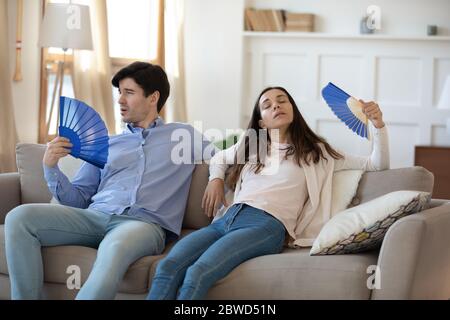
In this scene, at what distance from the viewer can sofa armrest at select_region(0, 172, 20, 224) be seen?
10.6 ft

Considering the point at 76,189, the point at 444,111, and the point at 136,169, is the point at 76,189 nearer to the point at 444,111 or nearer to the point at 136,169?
the point at 136,169

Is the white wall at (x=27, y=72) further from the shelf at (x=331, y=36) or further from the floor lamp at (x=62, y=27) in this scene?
the shelf at (x=331, y=36)

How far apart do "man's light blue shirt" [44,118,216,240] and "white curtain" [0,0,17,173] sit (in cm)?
131

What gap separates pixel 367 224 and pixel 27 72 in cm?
292

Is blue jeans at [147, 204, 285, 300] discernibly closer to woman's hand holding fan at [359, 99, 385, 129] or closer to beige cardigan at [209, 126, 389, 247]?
beige cardigan at [209, 126, 389, 247]

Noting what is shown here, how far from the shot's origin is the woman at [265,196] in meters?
2.48

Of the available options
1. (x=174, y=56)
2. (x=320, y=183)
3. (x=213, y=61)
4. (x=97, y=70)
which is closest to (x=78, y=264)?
(x=320, y=183)

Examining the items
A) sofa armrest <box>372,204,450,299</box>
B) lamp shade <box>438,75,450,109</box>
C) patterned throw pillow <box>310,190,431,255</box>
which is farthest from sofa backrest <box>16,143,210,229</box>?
lamp shade <box>438,75,450,109</box>

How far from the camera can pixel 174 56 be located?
20.7ft

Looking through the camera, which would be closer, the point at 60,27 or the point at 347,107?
the point at 347,107

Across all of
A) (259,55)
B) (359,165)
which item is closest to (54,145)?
(359,165)

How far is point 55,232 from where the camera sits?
274cm

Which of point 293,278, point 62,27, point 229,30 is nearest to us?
point 293,278

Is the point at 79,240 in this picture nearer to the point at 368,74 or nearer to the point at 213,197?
the point at 213,197
